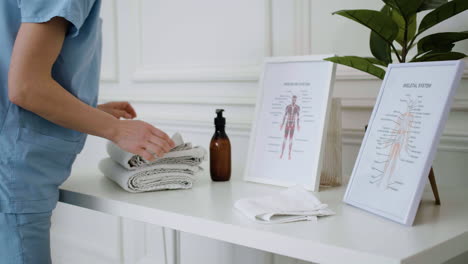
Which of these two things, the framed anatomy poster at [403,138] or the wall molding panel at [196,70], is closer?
the framed anatomy poster at [403,138]

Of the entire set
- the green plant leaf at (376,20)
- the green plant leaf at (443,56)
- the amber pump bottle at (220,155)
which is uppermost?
the green plant leaf at (376,20)

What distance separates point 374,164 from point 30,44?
27.4 inches

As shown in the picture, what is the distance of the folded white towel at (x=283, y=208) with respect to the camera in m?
0.98

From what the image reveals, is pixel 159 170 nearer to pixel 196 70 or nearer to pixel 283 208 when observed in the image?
pixel 283 208

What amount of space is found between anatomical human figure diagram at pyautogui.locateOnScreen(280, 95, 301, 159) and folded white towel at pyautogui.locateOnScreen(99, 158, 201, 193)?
0.24 metres

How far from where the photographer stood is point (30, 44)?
1.02 meters

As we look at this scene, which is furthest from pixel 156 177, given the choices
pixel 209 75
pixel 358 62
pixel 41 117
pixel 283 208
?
pixel 209 75

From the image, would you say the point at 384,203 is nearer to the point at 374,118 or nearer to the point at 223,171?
the point at 374,118

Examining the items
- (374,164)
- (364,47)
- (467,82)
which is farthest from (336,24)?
(374,164)

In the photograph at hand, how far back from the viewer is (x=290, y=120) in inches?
53.0

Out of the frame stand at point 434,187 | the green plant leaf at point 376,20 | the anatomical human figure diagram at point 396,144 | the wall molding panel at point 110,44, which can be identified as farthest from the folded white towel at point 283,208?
the wall molding panel at point 110,44

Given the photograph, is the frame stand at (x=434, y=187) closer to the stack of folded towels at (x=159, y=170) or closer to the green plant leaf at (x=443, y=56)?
the green plant leaf at (x=443, y=56)

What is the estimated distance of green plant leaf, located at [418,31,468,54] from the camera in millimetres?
1117

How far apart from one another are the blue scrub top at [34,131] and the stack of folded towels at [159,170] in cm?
15
